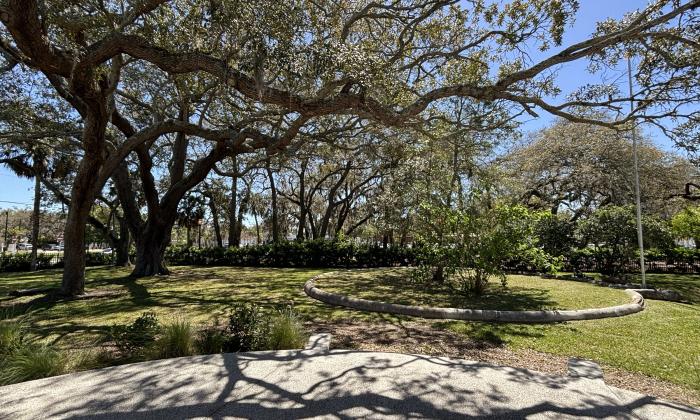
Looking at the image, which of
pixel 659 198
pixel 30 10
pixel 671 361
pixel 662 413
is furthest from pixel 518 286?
pixel 659 198

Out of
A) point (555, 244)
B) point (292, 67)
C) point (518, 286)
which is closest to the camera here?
point (292, 67)

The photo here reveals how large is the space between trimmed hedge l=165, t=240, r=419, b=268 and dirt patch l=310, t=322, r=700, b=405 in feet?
39.5

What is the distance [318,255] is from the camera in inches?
806

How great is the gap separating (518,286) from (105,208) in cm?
3616

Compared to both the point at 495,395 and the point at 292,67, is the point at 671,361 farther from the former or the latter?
the point at 292,67

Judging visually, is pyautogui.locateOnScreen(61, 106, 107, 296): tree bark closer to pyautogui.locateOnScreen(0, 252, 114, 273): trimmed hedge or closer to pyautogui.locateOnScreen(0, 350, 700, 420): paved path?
pyautogui.locateOnScreen(0, 350, 700, 420): paved path

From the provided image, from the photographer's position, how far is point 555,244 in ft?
45.0

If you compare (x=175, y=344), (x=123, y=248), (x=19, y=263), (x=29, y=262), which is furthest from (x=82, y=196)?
(x=19, y=263)

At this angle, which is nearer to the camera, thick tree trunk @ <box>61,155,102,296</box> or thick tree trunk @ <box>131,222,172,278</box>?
thick tree trunk @ <box>61,155,102,296</box>

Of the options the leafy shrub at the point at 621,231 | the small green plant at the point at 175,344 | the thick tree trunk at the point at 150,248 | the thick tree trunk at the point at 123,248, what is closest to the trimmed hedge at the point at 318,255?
the thick tree trunk at the point at 123,248

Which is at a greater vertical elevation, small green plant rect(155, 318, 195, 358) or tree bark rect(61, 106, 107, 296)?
tree bark rect(61, 106, 107, 296)

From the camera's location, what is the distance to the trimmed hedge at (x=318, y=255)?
19938mm

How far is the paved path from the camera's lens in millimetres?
3283

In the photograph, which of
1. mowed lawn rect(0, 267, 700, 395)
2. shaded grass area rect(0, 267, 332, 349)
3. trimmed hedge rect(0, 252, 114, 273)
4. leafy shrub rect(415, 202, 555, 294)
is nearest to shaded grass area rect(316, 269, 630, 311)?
mowed lawn rect(0, 267, 700, 395)
